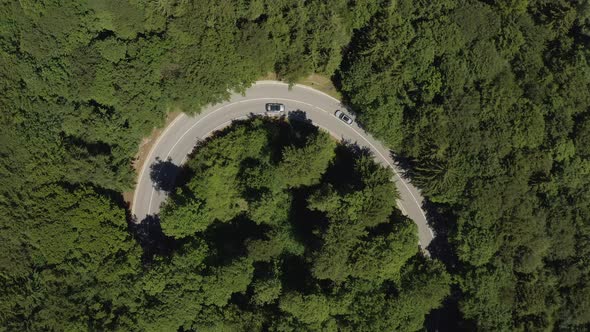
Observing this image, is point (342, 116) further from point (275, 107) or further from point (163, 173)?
point (163, 173)

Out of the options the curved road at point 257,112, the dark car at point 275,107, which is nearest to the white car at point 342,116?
the curved road at point 257,112

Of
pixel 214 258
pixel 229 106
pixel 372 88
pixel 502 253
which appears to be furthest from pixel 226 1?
pixel 502 253

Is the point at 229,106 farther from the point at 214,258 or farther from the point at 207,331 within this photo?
the point at 207,331

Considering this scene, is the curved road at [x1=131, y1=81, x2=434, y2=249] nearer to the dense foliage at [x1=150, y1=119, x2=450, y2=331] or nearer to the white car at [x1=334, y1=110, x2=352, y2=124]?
the white car at [x1=334, y1=110, x2=352, y2=124]

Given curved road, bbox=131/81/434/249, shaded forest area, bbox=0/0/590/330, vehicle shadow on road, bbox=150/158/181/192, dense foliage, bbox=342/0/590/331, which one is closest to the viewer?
dense foliage, bbox=342/0/590/331

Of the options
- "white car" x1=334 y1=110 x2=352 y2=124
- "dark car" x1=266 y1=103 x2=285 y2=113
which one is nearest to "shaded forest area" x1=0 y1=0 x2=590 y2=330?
"white car" x1=334 y1=110 x2=352 y2=124
